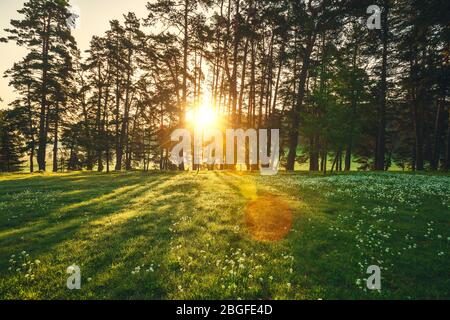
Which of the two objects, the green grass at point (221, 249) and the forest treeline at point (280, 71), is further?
the forest treeline at point (280, 71)

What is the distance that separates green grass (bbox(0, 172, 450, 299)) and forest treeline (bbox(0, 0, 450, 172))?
17460mm

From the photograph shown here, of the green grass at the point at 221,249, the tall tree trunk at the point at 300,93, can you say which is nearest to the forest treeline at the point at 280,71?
the tall tree trunk at the point at 300,93

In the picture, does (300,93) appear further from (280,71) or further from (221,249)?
(221,249)

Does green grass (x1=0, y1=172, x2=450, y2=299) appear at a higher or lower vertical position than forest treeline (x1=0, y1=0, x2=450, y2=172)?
lower

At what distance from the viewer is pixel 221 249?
29.5 feet

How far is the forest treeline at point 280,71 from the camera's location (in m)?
29.3

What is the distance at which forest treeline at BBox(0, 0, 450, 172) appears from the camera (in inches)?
→ 1153

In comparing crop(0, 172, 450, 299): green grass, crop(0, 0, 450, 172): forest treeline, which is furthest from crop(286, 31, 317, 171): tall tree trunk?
crop(0, 172, 450, 299): green grass

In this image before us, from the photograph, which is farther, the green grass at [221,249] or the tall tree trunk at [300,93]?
the tall tree trunk at [300,93]

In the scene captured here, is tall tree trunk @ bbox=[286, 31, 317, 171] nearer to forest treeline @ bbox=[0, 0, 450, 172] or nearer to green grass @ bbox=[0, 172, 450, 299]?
forest treeline @ bbox=[0, 0, 450, 172]

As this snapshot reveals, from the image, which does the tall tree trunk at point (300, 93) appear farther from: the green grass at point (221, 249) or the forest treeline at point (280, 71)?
the green grass at point (221, 249)

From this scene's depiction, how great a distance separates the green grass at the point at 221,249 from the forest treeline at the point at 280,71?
1746 centimetres

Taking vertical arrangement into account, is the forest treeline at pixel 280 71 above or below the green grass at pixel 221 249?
above

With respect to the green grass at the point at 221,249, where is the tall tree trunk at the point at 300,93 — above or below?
above
